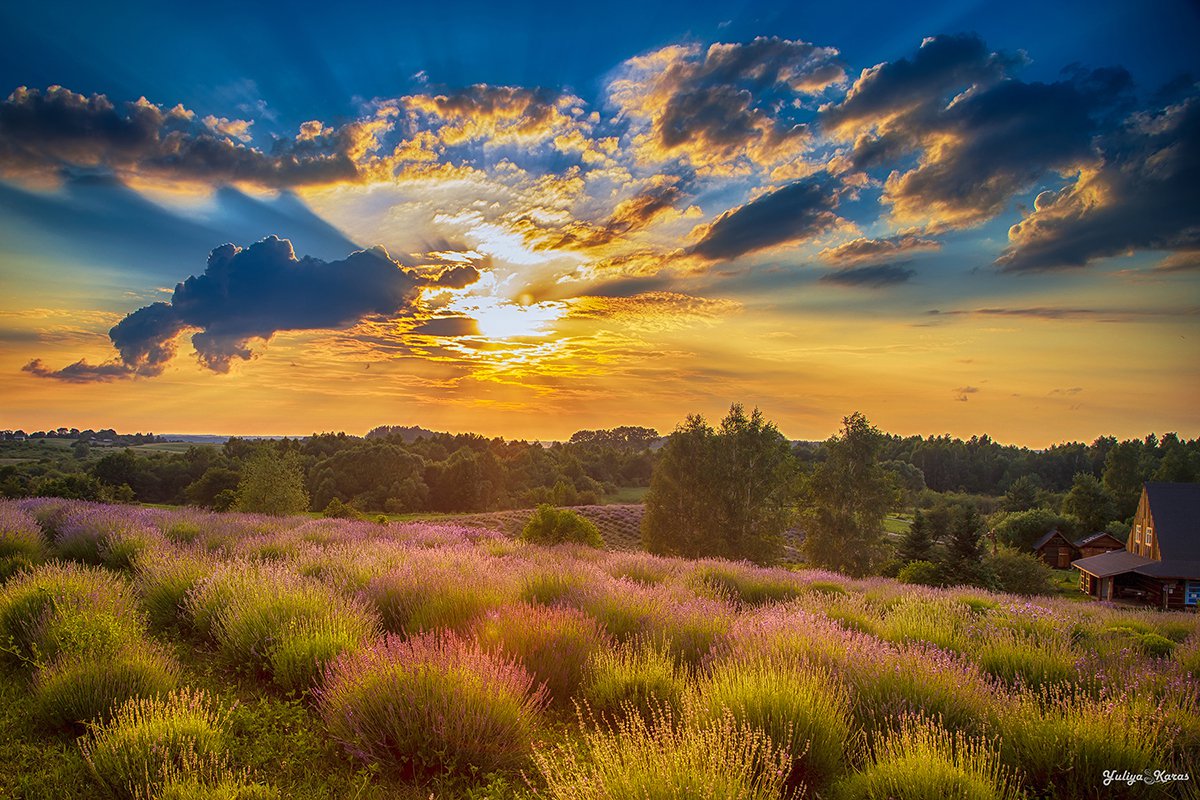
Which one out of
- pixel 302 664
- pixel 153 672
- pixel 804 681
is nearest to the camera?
pixel 804 681

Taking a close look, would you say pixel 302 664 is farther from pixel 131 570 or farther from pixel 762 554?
pixel 762 554

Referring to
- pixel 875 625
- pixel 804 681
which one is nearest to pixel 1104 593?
pixel 875 625

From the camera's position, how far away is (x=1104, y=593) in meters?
35.9

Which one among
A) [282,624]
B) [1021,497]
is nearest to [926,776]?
[282,624]

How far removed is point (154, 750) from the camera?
3611 millimetres

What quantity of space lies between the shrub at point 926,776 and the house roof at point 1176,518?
40.2 metres

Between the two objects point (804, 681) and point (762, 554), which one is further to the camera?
point (762, 554)

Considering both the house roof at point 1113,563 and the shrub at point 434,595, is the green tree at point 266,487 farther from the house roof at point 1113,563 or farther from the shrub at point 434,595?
the house roof at point 1113,563

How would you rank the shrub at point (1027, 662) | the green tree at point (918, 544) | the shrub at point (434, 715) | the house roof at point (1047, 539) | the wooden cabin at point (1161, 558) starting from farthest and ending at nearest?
1. the house roof at point (1047, 539)
2. the green tree at point (918, 544)
3. the wooden cabin at point (1161, 558)
4. the shrub at point (1027, 662)
5. the shrub at point (434, 715)

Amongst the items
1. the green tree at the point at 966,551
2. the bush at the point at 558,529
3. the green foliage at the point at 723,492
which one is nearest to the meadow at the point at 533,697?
the bush at the point at 558,529

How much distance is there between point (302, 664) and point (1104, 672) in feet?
24.4

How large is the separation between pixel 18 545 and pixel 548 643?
10.2 metres

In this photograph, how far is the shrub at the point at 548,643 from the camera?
211 inches

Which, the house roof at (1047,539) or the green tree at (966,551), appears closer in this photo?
the green tree at (966,551)
